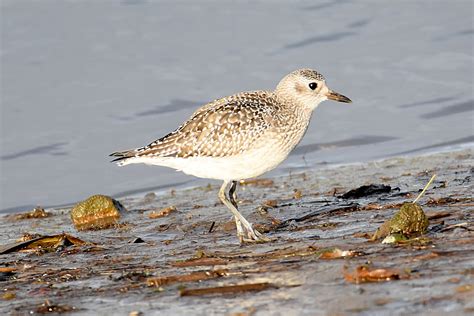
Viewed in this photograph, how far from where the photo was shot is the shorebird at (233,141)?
324 inches

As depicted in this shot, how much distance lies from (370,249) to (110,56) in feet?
32.3

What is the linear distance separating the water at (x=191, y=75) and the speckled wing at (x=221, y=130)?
3375 millimetres

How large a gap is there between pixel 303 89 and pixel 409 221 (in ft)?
8.05

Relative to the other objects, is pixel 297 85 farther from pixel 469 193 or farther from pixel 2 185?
pixel 2 185

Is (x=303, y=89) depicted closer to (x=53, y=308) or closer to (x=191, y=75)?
(x=53, y=308)

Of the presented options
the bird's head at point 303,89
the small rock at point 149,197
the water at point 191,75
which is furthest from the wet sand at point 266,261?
the water at point 191,75

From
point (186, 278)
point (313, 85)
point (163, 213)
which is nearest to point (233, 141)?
point (313, 85)

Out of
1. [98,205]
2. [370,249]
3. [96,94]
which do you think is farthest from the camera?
[96,94]

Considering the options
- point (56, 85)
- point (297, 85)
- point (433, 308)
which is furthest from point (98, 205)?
point (56, 85)

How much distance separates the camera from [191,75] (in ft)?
48.8

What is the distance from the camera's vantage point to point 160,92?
Result: 1448 cm

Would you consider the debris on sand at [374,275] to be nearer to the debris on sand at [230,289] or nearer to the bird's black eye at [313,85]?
the debris on sand at [230,289]

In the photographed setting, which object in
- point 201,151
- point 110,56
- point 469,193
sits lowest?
point 469,193

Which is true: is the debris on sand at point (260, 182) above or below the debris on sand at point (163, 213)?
below
